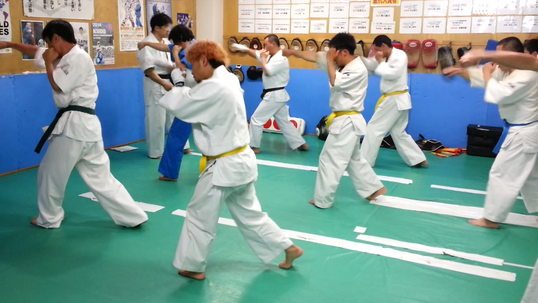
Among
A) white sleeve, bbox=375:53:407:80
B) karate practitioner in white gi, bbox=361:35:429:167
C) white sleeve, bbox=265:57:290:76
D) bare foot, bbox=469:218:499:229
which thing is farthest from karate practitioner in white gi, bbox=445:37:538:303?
white sleeve, bbox=265:57:290:76

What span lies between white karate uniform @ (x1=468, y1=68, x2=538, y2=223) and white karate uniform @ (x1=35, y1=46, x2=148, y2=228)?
326cm

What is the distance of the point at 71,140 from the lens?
4.02m

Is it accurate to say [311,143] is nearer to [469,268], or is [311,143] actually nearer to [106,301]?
[469,268]

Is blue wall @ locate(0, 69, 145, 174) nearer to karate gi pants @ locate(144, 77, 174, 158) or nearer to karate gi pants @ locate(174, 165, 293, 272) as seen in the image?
karate gi pants @ locate(144, 77, 174, 158)

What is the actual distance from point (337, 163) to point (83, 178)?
2.45 metres

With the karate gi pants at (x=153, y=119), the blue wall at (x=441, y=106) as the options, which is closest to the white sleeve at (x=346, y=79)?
the karate gi pants at (x=153, y=119)

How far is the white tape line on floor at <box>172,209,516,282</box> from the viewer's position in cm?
356

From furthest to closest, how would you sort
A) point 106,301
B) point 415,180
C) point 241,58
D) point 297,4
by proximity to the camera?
1. point 241,58
2. point 297,4
3. point 415,180
4. point 106,301

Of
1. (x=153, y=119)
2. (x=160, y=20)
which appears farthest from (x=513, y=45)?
(x=153, y=119)

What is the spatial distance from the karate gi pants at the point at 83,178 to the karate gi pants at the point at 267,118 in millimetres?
3285

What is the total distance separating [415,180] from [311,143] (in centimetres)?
243

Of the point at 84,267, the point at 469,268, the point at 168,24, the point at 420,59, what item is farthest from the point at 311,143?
the point at 84,267

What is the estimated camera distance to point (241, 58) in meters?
9.38

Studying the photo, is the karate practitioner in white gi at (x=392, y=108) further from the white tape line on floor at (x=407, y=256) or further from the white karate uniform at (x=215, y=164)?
the white karate uniform at (x=215, y=164)
